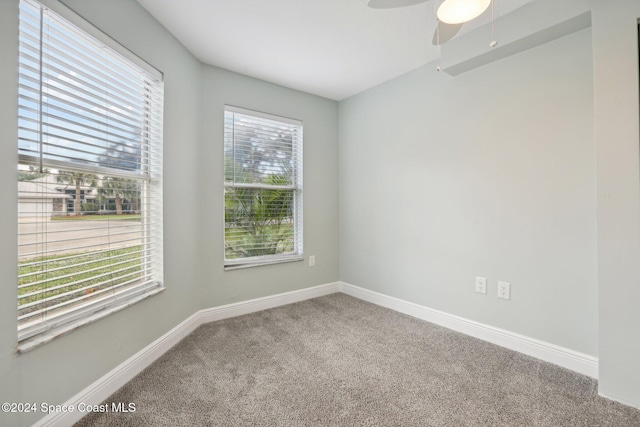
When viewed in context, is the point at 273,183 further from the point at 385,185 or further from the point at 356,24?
the point at 356,24

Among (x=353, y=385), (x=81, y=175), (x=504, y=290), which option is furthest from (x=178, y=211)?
(x=504, y=290)

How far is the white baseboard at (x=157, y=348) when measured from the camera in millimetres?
1400

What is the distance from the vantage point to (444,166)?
8.33ft

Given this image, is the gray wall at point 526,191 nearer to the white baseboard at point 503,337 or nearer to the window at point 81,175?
the white baseboard at point 503,337

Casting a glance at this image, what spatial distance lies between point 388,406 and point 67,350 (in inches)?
65.9

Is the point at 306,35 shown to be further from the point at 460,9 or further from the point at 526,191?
the point at 526,191

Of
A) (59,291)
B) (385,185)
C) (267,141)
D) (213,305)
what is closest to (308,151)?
(267,141)

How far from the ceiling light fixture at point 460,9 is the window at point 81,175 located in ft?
5.99

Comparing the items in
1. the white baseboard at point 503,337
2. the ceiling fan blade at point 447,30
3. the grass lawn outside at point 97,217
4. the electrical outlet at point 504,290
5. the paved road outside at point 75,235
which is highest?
the ceiling fan blade at point 447,30

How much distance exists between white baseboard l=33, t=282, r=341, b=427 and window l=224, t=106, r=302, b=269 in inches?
16.4

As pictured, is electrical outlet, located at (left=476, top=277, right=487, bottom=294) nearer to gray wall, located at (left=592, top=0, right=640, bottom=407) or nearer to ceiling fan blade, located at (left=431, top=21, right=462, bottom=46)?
gray wall, located at (left=592, top=0, right=640, bottom=407)

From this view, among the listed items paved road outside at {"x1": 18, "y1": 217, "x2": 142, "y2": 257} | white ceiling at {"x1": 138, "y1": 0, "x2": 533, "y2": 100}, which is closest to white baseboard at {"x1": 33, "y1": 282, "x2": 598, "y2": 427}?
paved road outside at {"x1": 18, "y1": 217, "x2": 142, "y2": 257}

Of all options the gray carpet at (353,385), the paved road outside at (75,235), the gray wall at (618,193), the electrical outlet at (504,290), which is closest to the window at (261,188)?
the gray carpet at (353,385)

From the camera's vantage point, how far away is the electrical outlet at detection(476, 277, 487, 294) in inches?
90.0
